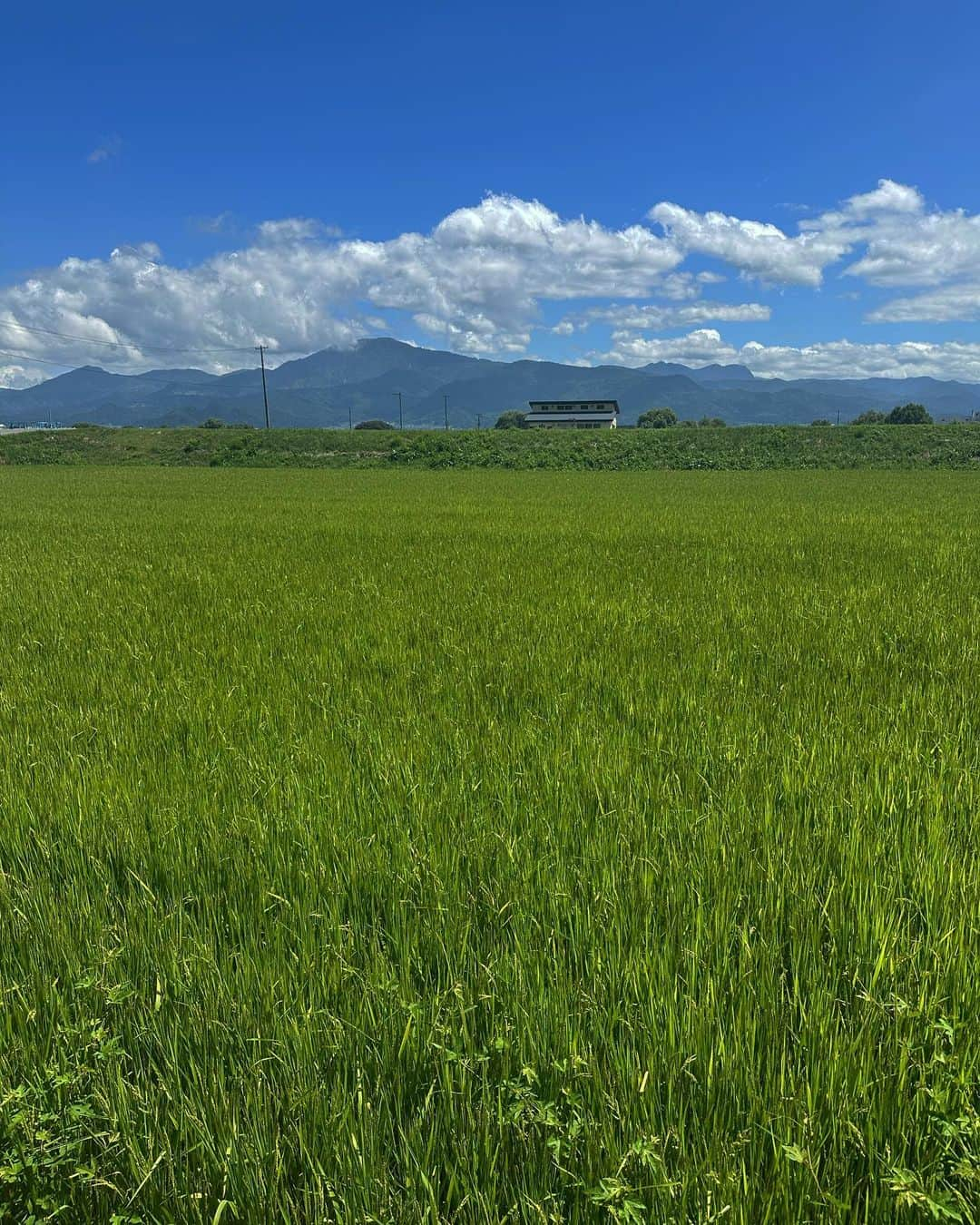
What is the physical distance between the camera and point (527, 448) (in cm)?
5728

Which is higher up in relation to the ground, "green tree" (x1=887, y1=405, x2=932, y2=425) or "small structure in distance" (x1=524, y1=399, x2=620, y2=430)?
"small structure in distance" (x1=524, y1=399, x2=620, y2=430)

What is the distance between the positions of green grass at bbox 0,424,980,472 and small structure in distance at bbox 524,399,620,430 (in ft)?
212

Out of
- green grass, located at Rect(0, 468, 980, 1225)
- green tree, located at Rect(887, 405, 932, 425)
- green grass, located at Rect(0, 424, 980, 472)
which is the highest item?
green tree, located at Rect(887, 405, 932, 425)

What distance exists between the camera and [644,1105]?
61.6 inches

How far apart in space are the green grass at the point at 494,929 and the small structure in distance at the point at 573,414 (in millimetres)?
125018

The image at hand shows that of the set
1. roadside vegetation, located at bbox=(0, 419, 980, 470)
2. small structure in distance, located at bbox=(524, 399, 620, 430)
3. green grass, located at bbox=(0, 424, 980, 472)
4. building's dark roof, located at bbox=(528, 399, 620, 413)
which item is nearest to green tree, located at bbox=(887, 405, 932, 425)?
small structure in distance, located at bbox=(524, 399, 620, 430)

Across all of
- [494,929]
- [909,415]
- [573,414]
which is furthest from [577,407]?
[494,929]

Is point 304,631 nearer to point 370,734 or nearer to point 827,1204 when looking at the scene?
point 370,734

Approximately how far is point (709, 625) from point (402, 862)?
15.0 feet

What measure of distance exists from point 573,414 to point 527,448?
79.2 m

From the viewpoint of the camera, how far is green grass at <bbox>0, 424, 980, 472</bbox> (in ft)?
163

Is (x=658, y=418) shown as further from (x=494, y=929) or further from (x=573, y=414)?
(x=494, y=929)

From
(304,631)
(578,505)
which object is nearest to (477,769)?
(304,631)

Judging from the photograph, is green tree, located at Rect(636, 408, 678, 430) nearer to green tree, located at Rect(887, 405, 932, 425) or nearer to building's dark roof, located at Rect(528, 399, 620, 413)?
building's dark roof, located at Rect(528, 399, 620, 413)
